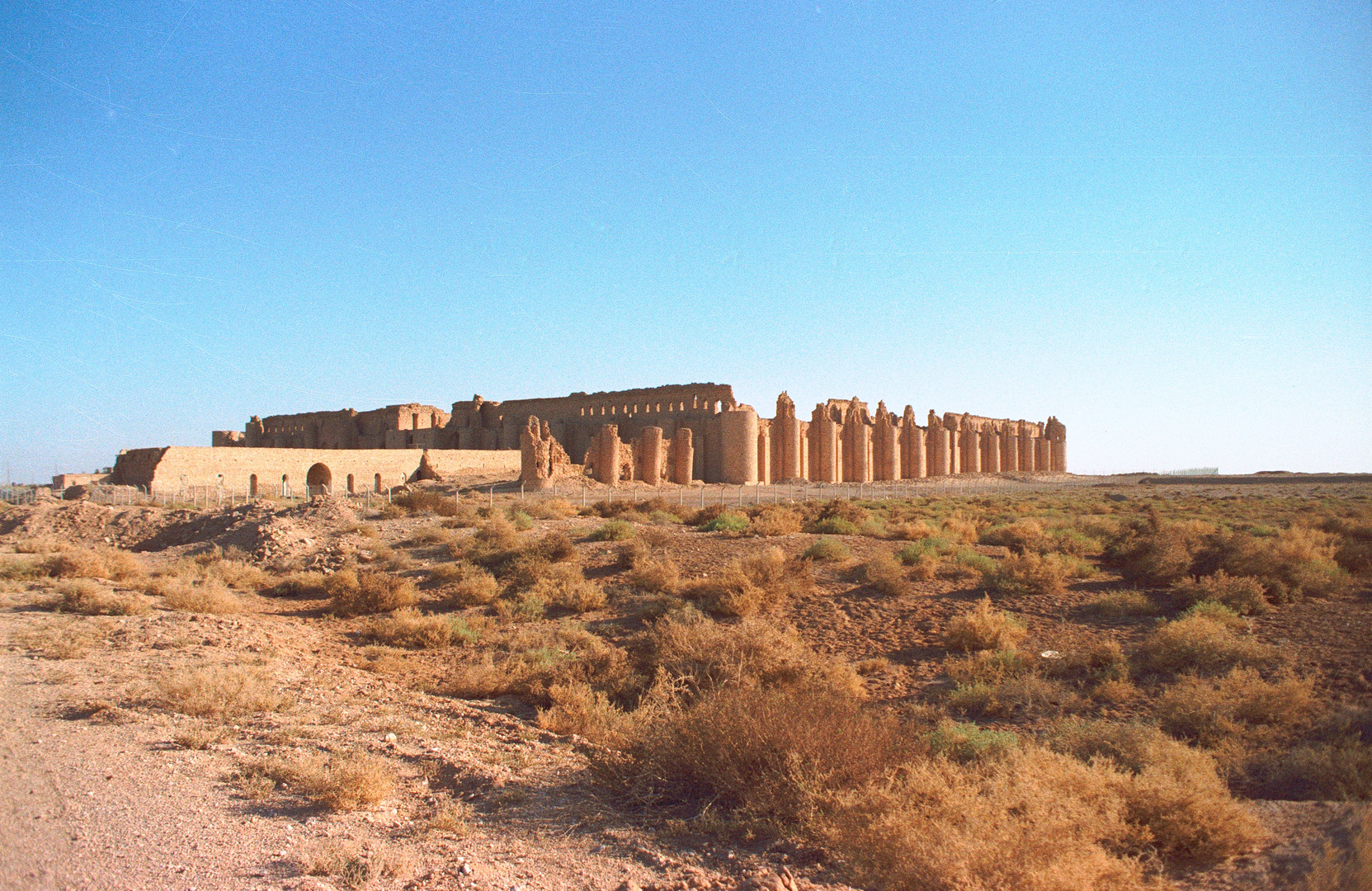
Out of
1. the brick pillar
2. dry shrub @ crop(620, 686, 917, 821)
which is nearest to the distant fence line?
the brick pillar

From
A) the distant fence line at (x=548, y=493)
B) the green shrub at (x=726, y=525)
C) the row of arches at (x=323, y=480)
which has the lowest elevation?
the green shrub at (x=726, y=525)

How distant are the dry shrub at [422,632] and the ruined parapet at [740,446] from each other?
38.2m

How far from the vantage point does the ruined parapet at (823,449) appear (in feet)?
184

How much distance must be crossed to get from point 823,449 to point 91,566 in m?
47.3

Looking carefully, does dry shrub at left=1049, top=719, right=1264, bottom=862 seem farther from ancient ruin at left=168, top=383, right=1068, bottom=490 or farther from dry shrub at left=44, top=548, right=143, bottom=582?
ancient ruin at left=168, top=383, right=1068, bottom=490

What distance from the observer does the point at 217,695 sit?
7.20m

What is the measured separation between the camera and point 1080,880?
351cm

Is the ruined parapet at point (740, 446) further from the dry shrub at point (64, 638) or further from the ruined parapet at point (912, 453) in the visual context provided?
the dry shrub at point (64, 638)

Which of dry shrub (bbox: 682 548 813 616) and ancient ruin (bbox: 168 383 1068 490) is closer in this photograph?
dry shrub (bbox: 682 548 813 616)

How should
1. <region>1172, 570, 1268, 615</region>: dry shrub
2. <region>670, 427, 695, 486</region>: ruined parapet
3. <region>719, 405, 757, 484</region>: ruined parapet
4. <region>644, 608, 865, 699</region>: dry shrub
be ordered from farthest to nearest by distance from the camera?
<region>719, 405, 757, 484</region>: ruined parapet → <region>670, 427, 695, 486</region>: ruined parapet → <region>1172, 570, 1268, 615</region>: dry shrub → <region>644, 608, 865, 699</region>: dry shrub

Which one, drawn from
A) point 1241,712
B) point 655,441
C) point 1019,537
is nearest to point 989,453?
point 655,441

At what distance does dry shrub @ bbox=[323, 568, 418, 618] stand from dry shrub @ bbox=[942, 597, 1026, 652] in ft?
29.3

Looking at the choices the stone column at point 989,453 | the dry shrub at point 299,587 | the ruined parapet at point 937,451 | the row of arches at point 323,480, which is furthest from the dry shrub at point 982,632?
the stone column at point 989,453

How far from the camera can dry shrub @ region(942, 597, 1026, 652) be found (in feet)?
32.6
